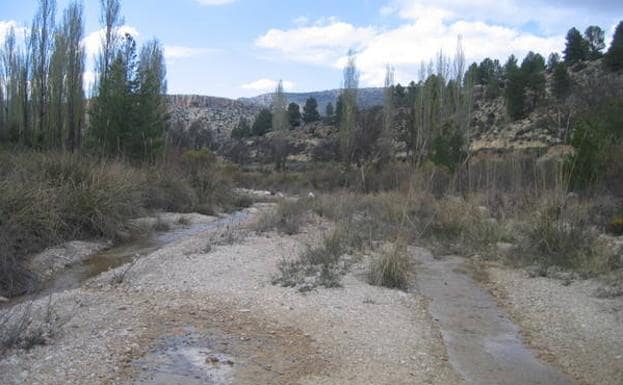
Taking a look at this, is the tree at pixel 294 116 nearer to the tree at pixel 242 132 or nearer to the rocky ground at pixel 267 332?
the tree at pixel 242 132

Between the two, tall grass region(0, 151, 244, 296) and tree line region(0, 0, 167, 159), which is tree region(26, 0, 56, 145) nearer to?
tree line region(0, 0, 167, 159)

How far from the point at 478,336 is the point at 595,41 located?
200 feet

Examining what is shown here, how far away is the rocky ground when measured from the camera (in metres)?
4.68

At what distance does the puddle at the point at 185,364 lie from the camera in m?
4.52

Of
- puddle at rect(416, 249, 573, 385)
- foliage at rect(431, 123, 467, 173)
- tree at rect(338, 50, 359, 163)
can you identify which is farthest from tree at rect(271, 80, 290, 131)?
puddle at rect(416, 249, 573, 385)

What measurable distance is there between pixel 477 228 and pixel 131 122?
732 inches

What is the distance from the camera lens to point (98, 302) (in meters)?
6.69

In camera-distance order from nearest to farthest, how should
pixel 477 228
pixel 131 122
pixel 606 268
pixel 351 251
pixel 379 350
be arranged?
pixel 379 350 < pixel 606 268 < pixel 351 251 < pixel 477 228 < pixel 131 122

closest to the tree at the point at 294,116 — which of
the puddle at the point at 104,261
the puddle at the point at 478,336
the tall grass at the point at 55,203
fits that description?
the tall grass at the point at 55,203

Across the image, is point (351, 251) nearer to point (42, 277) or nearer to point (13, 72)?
point (42, 277)

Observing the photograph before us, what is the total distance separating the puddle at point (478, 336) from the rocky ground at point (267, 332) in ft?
0.48

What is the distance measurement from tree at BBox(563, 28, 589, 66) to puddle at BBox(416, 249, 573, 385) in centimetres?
5404

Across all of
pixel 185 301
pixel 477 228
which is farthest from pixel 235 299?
pixel 477 228

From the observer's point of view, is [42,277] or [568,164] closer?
[42,277]
